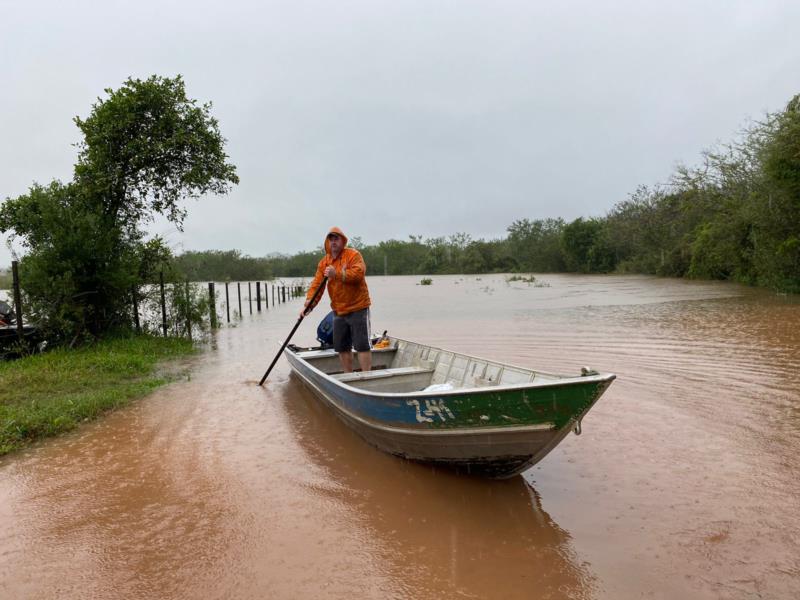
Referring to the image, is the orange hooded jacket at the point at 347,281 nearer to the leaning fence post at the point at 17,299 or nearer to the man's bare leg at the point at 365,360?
the man's bare leg at the point at 365,360

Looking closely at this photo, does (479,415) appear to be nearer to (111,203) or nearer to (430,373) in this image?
(430,373)

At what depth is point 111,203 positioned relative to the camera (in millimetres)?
10938

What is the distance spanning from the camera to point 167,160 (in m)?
11.2

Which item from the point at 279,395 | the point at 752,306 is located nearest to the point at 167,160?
the point at 279,395

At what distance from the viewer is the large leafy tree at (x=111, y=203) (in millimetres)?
9219

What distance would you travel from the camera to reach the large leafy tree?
922 centimetres

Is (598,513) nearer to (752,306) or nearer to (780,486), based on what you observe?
(780,486)

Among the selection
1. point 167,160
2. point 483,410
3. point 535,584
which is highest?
point 167,160

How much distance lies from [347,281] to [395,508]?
2.67m

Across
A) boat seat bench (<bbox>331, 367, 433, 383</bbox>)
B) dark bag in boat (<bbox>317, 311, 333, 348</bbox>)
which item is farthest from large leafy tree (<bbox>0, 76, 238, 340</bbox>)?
boat seat bench (<bbox>331, 367, 433, 383</bbox>)

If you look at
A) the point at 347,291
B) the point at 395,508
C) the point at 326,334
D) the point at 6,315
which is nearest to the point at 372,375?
the point at 347,291

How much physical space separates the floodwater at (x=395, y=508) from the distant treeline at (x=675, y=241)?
8520mm

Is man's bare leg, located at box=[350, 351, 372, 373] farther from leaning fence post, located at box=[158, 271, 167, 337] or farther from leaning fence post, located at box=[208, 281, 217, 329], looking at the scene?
leaning fence post, located at box=[208, 281, 217, 329]

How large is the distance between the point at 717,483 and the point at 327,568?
2.98 meters
